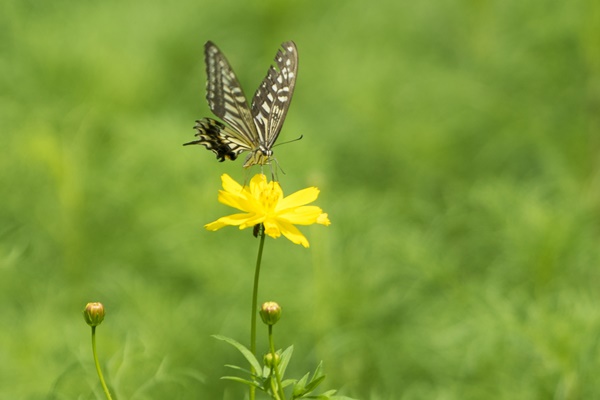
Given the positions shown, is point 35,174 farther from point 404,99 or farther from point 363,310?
point 404,99

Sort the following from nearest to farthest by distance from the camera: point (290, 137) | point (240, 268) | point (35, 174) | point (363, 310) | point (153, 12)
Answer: point (363, 310)
point (240, 268)
point (35, 174)
point (290, 137)
point (153, 12)

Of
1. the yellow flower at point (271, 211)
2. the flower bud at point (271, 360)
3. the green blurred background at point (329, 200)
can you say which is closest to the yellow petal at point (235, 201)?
the yellow flower at point (271, 211)

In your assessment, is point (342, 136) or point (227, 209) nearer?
point (227, 209)

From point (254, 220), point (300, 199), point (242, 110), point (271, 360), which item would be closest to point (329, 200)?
point (242, 110)

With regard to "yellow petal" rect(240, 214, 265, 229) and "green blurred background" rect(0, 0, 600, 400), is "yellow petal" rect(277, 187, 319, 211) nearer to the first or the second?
"yellow petal" rect(240, 214, 265, 229)

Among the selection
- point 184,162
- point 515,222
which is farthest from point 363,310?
point 184,162

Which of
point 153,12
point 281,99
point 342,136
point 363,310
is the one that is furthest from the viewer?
point 153,12
